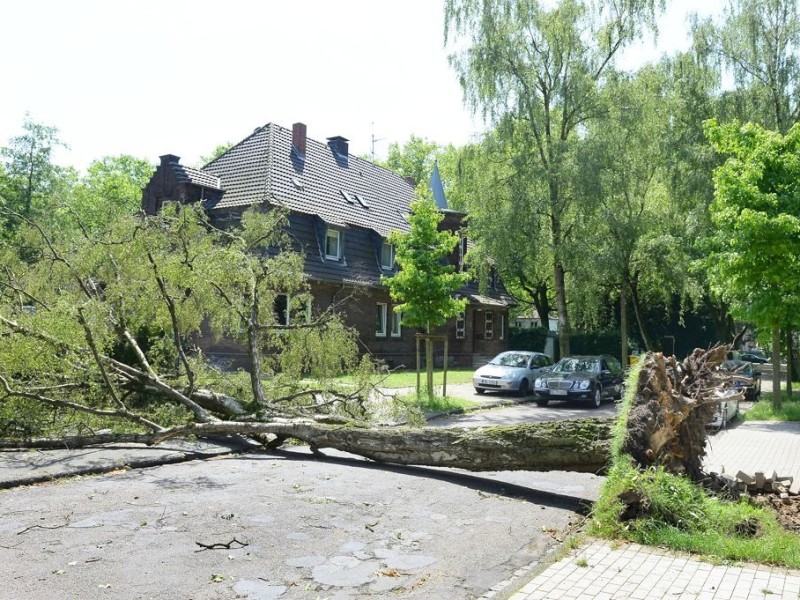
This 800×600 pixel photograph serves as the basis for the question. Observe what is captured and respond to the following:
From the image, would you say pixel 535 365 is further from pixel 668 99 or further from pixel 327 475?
pixel 327 475

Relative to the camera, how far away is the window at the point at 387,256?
31.9 meters

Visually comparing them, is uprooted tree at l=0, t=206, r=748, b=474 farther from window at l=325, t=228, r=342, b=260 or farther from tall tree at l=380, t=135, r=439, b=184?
tall tree at l=380, t=135, r=439, b=184

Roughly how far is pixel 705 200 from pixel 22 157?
41636 mm

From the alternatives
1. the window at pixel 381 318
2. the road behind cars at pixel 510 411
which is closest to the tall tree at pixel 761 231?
the road behind cars at pixel 510 411

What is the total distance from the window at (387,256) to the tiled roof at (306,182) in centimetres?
60

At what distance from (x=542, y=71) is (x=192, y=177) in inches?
532

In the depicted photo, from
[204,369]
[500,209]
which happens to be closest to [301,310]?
[204,369]

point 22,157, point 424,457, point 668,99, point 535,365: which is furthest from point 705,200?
point 22,157

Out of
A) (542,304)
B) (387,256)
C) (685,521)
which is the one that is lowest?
(685,521)

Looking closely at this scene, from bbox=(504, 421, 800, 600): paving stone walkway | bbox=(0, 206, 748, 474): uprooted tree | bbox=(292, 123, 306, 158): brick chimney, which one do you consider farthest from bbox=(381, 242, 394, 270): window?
bbox=(504, 421, 800, 600): paving stone walkway

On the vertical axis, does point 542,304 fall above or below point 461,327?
above

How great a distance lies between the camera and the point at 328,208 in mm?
30453

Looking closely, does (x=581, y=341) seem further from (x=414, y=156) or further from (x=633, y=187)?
(x=414, y=156)

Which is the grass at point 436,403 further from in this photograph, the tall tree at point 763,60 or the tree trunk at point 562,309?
the tall tree at point 763,60
